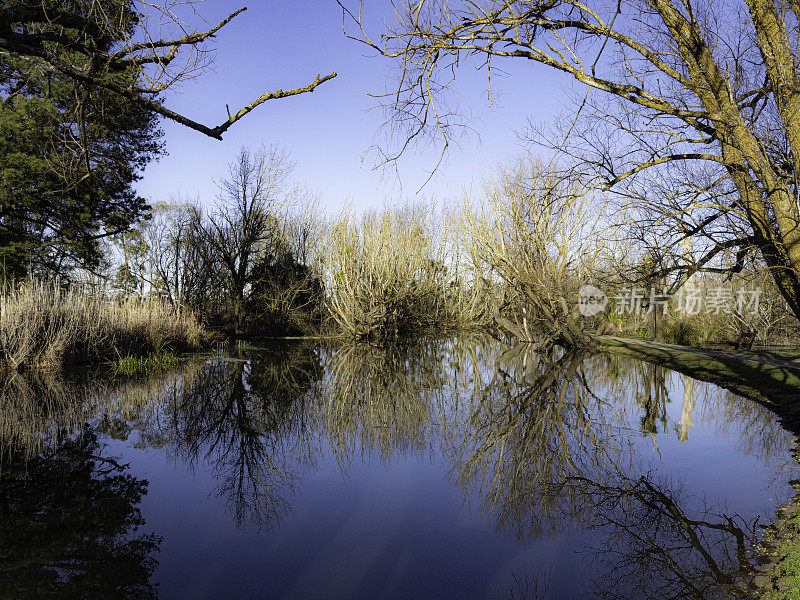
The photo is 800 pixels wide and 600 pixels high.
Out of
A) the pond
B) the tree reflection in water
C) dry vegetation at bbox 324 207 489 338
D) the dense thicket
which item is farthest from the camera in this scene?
dry vegetation at bbox 324 207 489 338

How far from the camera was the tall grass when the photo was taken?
11109 millimetres

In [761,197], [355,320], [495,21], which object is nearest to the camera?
[495,21]

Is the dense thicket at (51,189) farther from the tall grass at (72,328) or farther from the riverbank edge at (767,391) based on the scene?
the riverbank edge at (767,391)

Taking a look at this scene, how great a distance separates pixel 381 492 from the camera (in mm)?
4941

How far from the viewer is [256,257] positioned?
26047 millimetres

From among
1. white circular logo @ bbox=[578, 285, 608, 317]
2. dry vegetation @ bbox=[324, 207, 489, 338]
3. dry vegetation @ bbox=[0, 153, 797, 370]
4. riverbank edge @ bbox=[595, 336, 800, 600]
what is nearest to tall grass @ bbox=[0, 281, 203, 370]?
dry vegetation @ bbox=[0, 153, 797, 370]

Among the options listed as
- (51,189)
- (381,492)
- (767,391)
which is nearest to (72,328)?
(51,189)

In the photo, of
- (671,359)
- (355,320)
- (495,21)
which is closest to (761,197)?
(495,21)

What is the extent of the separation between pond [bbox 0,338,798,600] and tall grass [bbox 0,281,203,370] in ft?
7.23

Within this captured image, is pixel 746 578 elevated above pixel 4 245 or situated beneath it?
situated beneath

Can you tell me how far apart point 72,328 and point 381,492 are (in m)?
10.0

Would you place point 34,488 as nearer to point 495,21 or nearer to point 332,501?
point 332,501

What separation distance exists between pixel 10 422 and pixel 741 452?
8944mm

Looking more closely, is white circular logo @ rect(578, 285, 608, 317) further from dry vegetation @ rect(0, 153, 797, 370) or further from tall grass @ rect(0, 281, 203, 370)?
tall grass @ rect(0, 281, 203, 370)
